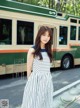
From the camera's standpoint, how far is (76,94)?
27.0 feet

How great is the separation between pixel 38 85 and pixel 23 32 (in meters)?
7.33

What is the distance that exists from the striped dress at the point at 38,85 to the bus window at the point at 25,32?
698 cm

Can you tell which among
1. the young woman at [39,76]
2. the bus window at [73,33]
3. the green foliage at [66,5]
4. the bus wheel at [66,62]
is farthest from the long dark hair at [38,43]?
the green foliage at [66,5]

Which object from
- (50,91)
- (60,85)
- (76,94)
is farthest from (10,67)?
(50,91)

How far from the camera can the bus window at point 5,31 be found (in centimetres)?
1039

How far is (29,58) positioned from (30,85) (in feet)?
1.28

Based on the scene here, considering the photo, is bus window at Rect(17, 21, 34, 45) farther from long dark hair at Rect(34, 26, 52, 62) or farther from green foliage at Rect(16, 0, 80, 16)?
green foliage at Rect(16, 0, 80, 16)

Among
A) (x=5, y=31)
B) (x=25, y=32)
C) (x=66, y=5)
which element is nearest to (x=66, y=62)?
(x=25, y=32)

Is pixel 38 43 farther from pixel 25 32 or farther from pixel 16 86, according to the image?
pixel 25 32

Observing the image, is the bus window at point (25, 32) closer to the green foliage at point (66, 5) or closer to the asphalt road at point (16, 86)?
the asphalt road at point (16, 86)

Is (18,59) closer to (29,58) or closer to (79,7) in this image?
(29,58)

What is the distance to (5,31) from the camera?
10.6 meters

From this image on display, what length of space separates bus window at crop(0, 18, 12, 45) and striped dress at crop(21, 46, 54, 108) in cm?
635

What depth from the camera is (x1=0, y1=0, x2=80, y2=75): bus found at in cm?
1052
